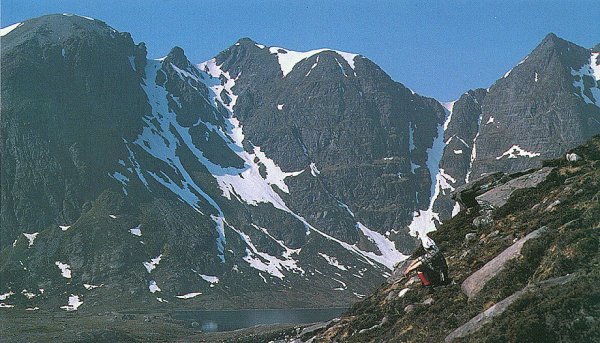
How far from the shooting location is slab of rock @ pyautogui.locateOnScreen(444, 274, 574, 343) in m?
17.3

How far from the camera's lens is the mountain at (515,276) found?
51.1 feet

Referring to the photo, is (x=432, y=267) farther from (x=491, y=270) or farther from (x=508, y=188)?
(x=508, y=188)

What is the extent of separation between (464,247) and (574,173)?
6578 mm

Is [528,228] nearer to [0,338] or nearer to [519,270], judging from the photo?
[519,270]

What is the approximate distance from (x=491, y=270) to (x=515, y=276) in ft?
6.05

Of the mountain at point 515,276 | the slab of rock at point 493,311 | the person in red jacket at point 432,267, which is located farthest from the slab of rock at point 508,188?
the slab of rock at point 493,311

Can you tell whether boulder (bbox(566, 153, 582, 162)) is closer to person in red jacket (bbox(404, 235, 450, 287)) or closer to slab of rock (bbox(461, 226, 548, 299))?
slab of rock (bbox(461, 226, 548, 299))

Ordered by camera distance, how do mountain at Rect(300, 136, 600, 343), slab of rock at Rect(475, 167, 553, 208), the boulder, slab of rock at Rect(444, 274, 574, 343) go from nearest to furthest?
mountain at Rect(300, 136, 600, 343) < slab of rock at Rect(444, 274, 574, 343) < the boulder < slab of rock at Rect(475, 167, 553, 208)

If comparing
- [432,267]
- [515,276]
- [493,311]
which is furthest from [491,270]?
[493,311]

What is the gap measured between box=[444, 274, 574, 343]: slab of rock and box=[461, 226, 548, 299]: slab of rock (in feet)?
9.93

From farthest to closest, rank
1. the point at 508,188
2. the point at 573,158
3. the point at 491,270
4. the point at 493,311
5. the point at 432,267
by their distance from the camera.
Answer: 1. the point at 508,188
2. the point at 573,158
3. the point at 432,267
4. the point at 491,270
5. the point at 493,311

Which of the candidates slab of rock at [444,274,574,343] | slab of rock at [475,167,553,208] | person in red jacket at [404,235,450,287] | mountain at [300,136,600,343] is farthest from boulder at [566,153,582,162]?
slab of rock at [444,274,574,343]

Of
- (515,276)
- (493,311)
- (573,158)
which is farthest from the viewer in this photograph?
(573,158)

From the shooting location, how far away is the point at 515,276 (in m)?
19.8
